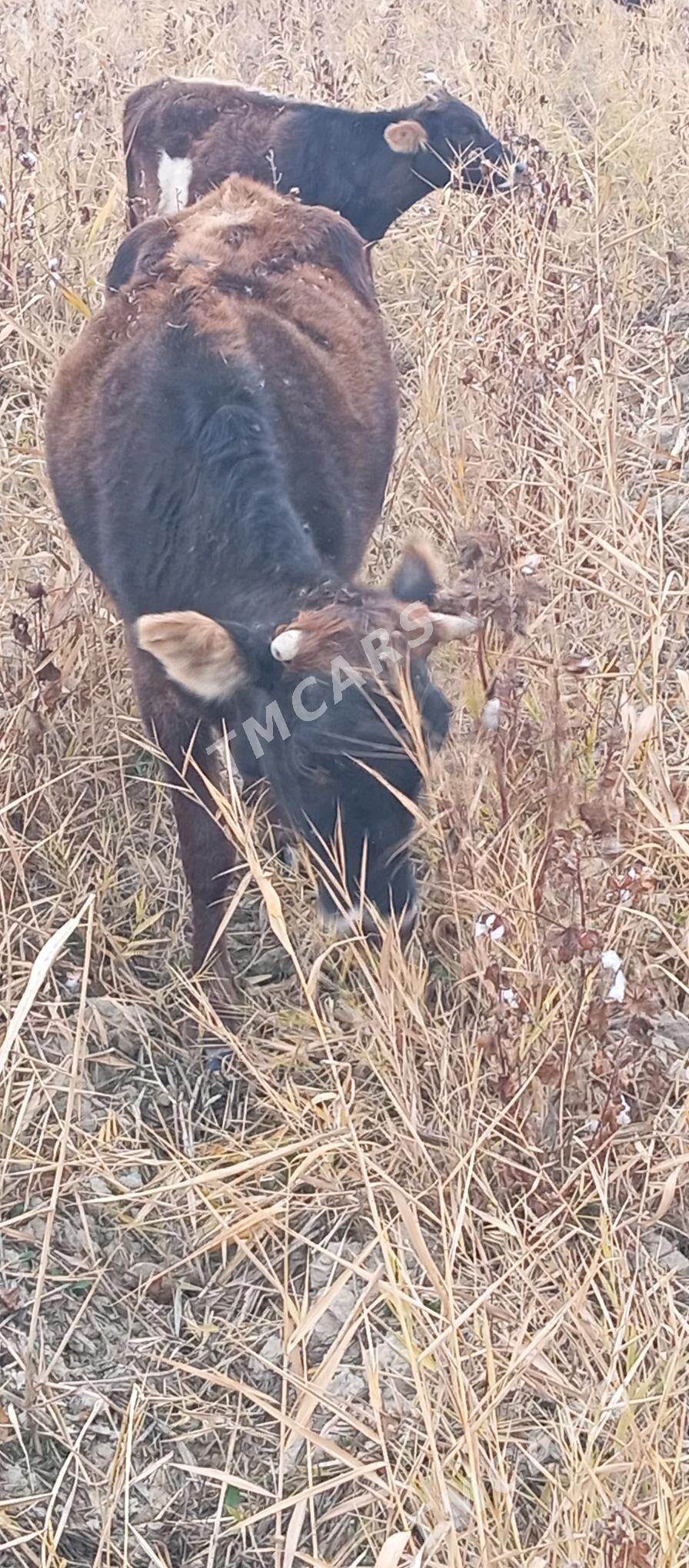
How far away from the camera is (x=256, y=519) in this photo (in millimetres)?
3180

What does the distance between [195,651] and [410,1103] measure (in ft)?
3.11

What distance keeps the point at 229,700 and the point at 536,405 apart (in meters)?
1.83

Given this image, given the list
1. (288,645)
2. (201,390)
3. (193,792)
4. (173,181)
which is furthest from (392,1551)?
(173,181)

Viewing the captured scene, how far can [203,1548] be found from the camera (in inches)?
97.5

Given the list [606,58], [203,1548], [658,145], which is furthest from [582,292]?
[203,1548]

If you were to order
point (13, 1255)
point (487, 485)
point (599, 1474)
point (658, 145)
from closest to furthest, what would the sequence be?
point (599, 1474) < point (13, 1255) < point (487, 485) < point (658, 145)

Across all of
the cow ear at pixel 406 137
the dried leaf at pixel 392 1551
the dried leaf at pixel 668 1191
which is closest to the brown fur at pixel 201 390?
the dried leaf at pixel 668 1191

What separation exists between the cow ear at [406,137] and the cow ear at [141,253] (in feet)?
8.03

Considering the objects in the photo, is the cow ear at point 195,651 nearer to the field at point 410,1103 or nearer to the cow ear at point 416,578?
the field at point 410,1103

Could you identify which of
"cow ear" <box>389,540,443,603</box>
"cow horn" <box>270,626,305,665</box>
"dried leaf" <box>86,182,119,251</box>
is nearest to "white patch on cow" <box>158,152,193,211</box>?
"dried leaf" <box>86,182,119,251</box>

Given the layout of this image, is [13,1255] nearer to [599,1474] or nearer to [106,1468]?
[106,1468]

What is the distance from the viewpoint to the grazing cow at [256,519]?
2.80 metres

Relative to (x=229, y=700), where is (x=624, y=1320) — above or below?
below

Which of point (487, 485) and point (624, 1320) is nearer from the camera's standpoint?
point (624, 1320)
